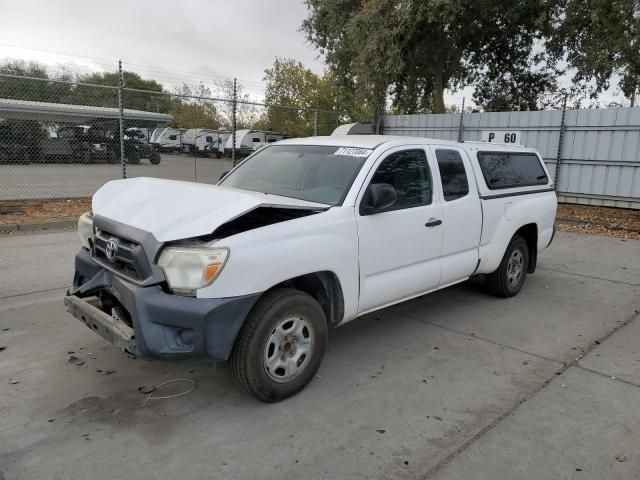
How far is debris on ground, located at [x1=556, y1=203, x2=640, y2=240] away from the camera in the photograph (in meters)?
10.4

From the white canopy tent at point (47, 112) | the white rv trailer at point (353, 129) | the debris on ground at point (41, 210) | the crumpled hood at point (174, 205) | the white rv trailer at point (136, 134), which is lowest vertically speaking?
the debris on ground at point (41, 210)

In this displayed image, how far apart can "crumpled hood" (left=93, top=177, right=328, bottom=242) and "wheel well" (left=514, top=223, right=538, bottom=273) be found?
10.9 feet

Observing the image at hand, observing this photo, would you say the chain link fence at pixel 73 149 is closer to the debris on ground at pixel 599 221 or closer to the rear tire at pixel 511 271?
the debris on ground at pixel 599 221

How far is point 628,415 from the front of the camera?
333 cm

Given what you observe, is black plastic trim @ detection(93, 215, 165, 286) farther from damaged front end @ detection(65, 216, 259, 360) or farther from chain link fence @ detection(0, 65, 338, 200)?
chain link fence @ detection(0, 65, 338, 200)

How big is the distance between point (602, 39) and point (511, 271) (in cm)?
1252

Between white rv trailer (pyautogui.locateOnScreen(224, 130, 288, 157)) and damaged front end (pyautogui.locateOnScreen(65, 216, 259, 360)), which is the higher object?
white rv trailer (pyautogui.locateOnScreen(224, 130, 288, 157))

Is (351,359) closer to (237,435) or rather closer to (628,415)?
(237,435)

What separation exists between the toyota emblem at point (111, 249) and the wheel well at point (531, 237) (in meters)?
4.47

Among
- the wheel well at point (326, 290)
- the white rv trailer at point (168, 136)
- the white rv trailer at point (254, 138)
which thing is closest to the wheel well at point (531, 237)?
the wheel well at point (326, 290)

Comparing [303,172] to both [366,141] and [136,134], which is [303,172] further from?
[136,134]

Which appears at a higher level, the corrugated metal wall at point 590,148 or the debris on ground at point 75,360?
the corrugated metal wall at point 590,148

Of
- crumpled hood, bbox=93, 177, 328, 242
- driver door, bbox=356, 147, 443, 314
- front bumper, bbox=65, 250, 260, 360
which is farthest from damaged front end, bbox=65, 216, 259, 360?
driver door, bbox=356, 147, 443, 314

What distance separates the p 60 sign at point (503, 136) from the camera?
1302cm
